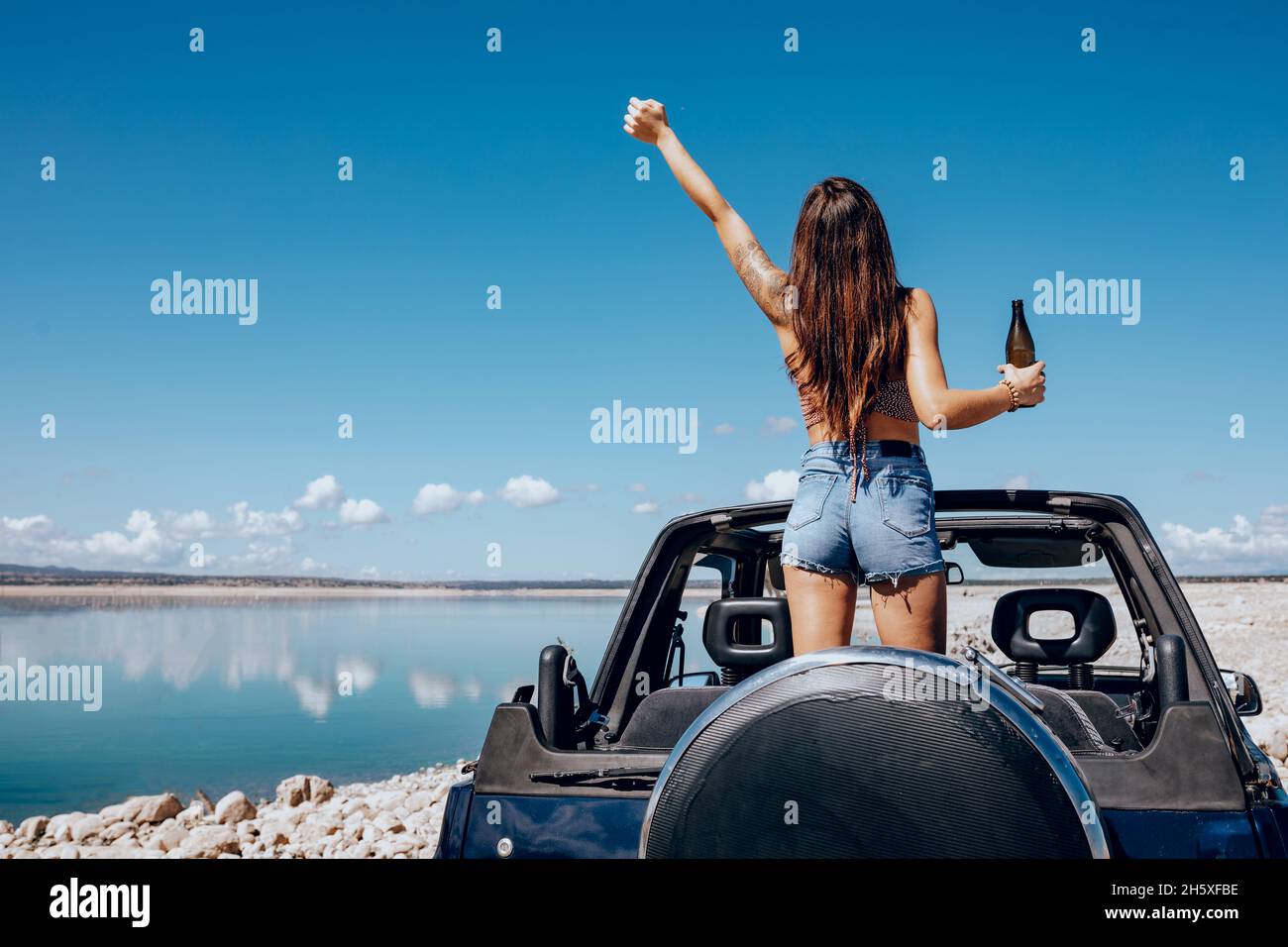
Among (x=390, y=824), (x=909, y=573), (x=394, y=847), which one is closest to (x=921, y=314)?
(x=909, y=573)

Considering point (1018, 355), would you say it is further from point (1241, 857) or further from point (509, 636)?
point (509, 636)

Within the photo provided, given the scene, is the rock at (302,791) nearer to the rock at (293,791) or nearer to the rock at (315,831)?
the rock at (293,791)

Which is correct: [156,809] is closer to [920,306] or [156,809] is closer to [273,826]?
[273,826]

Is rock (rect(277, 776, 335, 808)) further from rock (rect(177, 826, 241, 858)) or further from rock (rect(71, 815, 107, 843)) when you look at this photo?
rock (rect(177, 826, 241, 858))

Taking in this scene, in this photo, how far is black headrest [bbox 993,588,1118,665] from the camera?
10.9 ft

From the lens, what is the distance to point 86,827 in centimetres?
1019

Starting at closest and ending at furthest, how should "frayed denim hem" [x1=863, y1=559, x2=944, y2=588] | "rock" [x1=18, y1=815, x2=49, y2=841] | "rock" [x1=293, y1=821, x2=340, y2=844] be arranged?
"frayed denim hem" [x1=863, y1=559, x2=944, y2=588]
"rock" [x1=293, y1=821, x2=340, y2=844]
"rock" [x1=18, y1=815, x2=49, y2=841]

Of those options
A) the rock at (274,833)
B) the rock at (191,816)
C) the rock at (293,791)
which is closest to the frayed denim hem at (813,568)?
the rock at (274,833)

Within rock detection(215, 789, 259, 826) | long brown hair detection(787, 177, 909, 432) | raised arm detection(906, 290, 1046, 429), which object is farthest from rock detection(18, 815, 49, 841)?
raised arm detection(906, 290, 1046, 429)

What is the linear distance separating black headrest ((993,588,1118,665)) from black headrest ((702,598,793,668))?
1.08 m

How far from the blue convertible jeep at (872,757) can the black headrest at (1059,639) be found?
1.6 inches

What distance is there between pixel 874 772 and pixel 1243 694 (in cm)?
191

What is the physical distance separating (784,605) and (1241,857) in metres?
1.37
